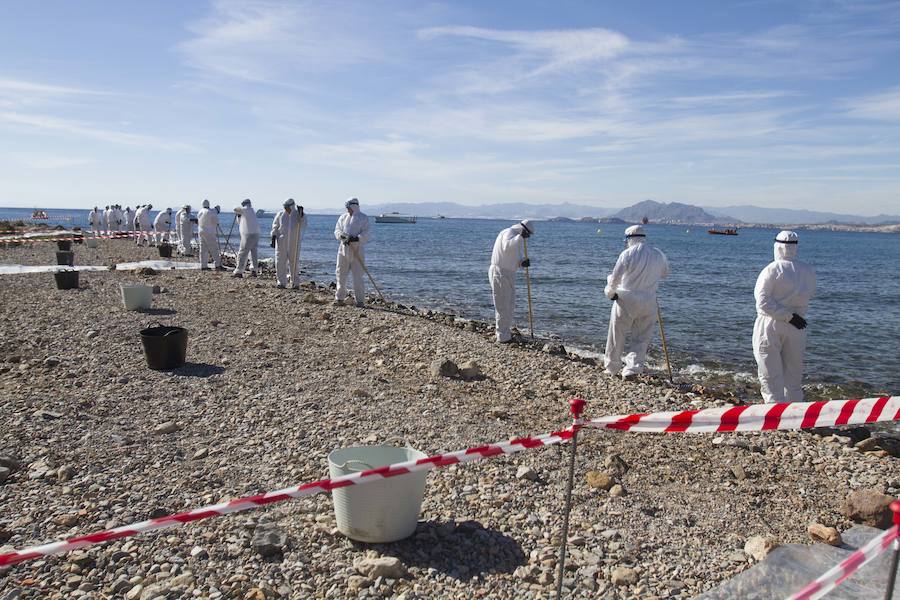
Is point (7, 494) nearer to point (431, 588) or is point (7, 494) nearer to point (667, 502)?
point (431, 588)

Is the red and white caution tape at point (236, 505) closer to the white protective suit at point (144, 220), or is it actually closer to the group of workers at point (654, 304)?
the group of workers at point (654, 304)

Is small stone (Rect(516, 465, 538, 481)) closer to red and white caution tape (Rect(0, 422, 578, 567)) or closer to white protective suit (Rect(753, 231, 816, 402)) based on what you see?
red and white caution tape (Rect(0, 422, 578, 567))

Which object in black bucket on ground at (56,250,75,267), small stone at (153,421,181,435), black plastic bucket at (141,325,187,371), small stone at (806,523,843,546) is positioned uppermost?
black bucket on ground at (56,250,75,267)

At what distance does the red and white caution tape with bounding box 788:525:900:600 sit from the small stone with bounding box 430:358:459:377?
6.41 metres

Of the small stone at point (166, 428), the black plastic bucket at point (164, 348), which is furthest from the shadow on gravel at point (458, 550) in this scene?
the black plastic bucket at point (164, 348)

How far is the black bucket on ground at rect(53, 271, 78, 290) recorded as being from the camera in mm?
15266

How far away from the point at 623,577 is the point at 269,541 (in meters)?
2.36

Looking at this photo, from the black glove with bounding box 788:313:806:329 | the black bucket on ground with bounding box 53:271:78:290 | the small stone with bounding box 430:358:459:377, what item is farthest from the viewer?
the black bucket on ground with bounding box 53:271:78:290

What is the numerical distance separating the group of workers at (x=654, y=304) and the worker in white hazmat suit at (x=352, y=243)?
13.1 ft

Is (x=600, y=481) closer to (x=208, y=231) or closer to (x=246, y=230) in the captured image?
(x=246, y=230)

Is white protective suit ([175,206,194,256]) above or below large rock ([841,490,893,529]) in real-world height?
above

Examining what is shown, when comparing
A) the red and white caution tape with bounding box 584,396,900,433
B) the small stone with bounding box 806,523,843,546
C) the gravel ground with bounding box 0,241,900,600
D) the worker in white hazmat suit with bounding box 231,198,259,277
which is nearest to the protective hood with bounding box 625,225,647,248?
the gravel ground with bounding box 0,241,900,600

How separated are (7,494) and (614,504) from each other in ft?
15.9

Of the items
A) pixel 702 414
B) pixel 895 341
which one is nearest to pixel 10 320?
pixel 702 414
